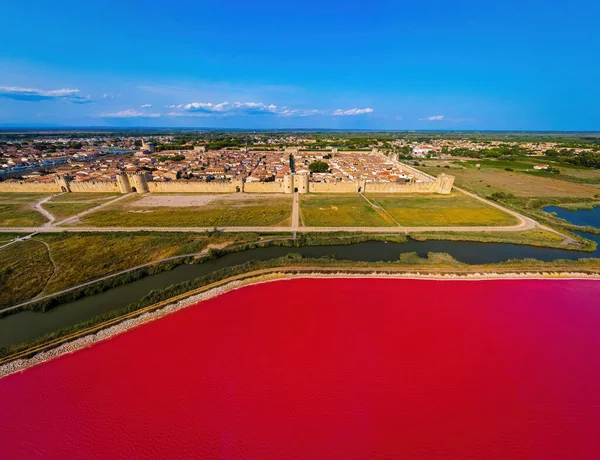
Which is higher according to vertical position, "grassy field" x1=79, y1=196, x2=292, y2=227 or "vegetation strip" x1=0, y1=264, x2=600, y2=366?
"grassy field" x1=79, y1=196, x2=292, y2=227

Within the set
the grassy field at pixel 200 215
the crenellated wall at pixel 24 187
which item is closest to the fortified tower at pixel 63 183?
the crenellated wall at pixel 24 187

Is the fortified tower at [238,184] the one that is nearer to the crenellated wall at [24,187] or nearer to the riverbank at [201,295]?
the riverbank at [201,295]

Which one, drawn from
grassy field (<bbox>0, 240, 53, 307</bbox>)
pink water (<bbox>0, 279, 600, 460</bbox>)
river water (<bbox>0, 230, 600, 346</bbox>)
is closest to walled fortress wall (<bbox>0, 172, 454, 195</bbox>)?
river water (<bbox>0, 230, 600, 346</bbox>)

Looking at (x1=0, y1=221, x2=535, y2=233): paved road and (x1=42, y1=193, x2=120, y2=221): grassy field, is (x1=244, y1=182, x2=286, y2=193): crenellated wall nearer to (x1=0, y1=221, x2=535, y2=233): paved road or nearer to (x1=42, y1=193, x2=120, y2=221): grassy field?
(x1=0, y1=221, x2=535, y2=233): paved road

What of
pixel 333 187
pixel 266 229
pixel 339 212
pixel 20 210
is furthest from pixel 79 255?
pixel 333 187

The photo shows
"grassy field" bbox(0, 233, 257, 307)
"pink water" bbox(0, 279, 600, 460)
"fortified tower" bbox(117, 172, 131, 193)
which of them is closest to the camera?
"pink water" bbox(0, 279, 600, 460)

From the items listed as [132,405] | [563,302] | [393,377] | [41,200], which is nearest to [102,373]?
[132,405]

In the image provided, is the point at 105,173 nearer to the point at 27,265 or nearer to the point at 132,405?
the point at 27,265
